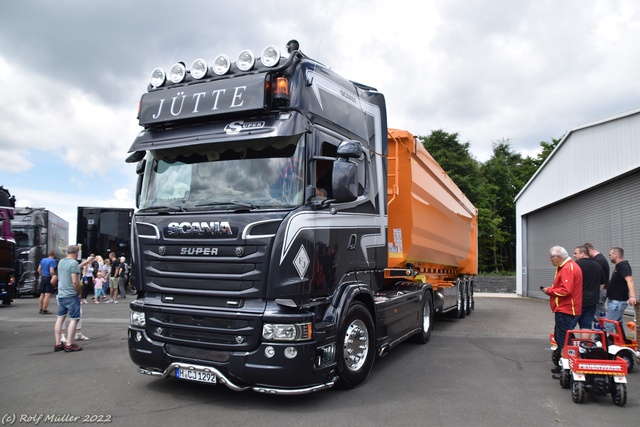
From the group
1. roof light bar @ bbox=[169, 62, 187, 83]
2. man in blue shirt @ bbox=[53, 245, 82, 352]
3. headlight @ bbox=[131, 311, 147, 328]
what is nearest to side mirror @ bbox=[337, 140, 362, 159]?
roof light bar @ bbox=[169, 62, 187, 83]

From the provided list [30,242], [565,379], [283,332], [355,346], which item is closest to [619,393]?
[565,379]

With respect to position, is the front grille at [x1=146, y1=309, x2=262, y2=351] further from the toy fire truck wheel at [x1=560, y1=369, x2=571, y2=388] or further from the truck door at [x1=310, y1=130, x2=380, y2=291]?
the toy fire truck wheel at [x1=560, y1=369, x2=571, y2=388]

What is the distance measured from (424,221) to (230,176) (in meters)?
4.52

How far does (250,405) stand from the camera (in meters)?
4.95

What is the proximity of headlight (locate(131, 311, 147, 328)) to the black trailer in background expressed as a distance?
16.1 metres

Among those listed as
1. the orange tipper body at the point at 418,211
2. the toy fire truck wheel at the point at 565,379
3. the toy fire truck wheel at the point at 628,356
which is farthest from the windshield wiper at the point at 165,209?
the toy fire truck wheel at the point at 628,356

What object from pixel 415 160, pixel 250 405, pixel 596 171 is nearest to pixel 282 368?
pixel 250 405

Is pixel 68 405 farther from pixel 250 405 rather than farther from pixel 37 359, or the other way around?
pixel 37 359

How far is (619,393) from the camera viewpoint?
511 centimetres

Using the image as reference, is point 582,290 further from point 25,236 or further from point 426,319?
point 25,236

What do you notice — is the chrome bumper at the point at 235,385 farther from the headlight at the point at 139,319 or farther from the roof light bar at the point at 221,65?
the roof light bar at the point at 221,65

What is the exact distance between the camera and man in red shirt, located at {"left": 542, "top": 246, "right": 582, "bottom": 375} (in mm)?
6094

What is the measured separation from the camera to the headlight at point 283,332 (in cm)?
457

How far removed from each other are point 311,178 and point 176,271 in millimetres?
1718
